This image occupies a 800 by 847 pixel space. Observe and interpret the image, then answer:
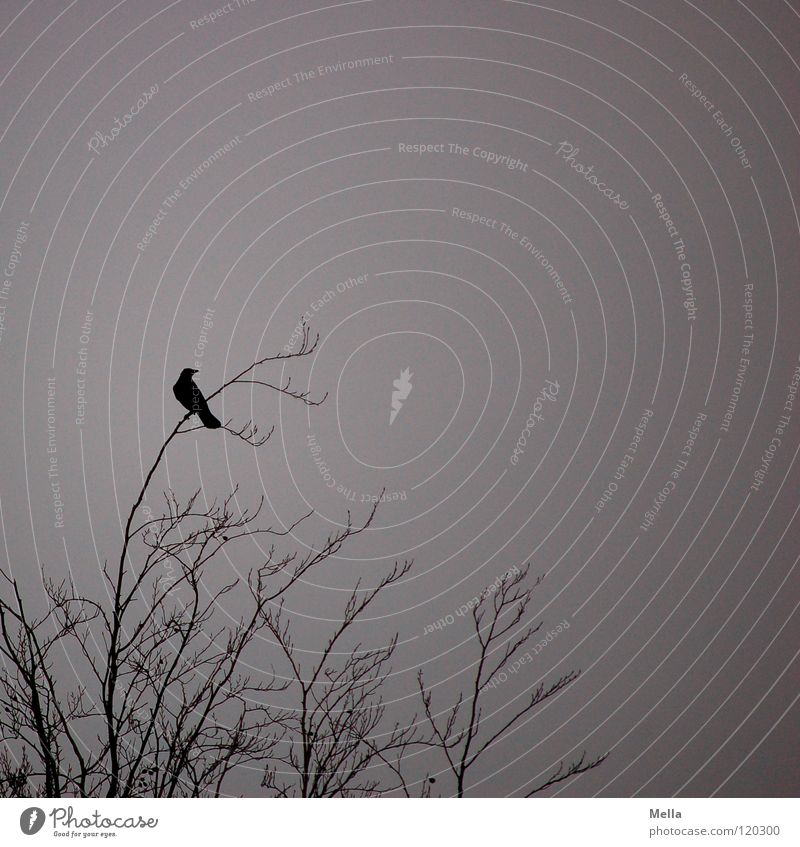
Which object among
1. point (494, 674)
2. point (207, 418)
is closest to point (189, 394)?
point (207, 418)

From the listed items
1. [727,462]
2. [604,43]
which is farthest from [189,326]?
[727,462]

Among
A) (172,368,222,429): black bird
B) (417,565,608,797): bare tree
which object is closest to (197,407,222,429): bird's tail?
(172,368,222,429): black bird

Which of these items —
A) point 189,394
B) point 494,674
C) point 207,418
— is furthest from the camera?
point 494,674

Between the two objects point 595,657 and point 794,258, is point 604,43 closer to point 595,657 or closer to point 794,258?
point 794,258

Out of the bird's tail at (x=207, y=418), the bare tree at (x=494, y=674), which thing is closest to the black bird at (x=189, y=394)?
the bird's tail at (x=207, y=418)

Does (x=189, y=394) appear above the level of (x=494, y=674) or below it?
above

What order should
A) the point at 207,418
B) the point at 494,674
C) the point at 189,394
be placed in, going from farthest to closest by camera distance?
the point at 494,674 < the point at 189,394 < the point at 207,418

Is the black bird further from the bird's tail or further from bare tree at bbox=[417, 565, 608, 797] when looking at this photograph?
→ bare tree at bbox=[417, 565, 608, 797]

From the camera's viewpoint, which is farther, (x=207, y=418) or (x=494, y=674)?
(x=494, y=674)

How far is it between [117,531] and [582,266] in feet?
9.96

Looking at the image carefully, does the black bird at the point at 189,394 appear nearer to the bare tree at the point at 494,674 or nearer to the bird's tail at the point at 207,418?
the bird's tail at the point at 207,418

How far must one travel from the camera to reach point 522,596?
4.71 m

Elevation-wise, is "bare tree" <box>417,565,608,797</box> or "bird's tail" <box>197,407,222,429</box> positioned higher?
"bird's tail" <box>197,407,222,429</box>

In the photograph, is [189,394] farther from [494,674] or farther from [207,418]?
[494,674]
